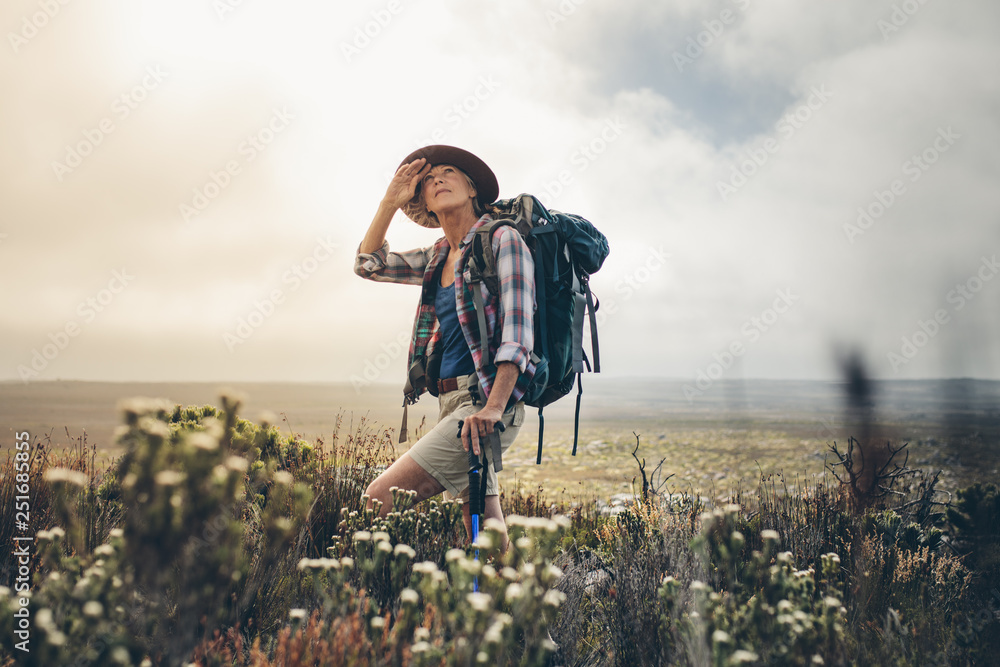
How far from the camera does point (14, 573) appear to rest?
2959 millimetres

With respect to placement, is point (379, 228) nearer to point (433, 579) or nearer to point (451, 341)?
point (451, 341)

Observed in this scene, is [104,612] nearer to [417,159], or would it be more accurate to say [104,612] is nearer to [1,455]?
[417,159]

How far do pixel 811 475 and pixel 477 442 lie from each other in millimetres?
4410

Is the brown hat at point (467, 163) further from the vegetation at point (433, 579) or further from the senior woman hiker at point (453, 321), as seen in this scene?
the vegetation at point (433, 579)

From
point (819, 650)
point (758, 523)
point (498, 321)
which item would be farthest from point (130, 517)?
point (758, 523)

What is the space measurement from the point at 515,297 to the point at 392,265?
3.91 ft

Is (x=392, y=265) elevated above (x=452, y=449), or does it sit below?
above

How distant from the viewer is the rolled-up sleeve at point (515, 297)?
8.29ft

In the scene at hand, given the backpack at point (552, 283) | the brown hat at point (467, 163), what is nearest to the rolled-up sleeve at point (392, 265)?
the brown hat at point (467, 163)

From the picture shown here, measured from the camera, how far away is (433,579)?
150 centimetres

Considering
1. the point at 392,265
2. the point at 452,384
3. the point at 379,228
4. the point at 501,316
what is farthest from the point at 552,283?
the point at 379,228

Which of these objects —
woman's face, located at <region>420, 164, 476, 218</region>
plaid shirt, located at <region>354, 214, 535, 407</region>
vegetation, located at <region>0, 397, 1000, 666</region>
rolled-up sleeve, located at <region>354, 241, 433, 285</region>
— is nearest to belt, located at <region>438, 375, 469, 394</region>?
plaid shirt, located at <region>354, 214, 535, 407</region>

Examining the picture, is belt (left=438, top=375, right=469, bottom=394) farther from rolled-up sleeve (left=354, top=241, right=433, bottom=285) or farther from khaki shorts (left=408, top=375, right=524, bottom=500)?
rolled-up sleeve (left=354, top=241, right=433, bottom=285)

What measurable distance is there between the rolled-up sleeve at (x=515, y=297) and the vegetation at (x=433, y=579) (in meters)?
0.74
